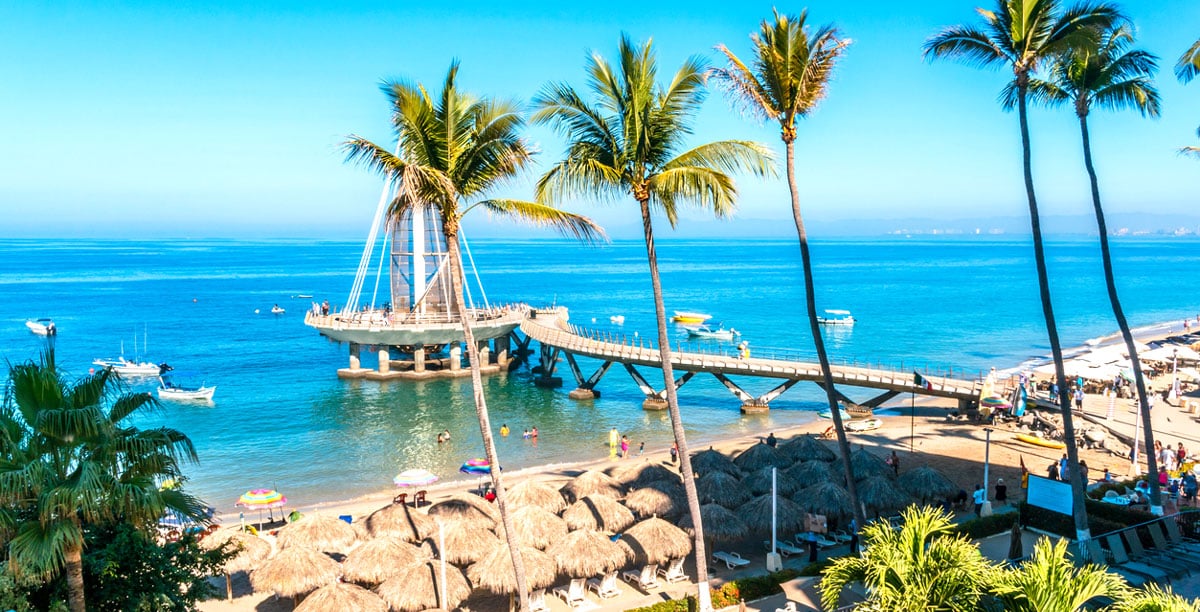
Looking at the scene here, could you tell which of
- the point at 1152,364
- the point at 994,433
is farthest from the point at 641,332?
the point at 994,433

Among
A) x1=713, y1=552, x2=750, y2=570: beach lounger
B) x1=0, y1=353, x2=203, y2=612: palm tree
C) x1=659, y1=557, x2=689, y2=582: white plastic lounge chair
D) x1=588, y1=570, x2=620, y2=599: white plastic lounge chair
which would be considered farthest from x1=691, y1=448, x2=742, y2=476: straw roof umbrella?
x1=0, y1=353, x2=203, y2=612: palm tree

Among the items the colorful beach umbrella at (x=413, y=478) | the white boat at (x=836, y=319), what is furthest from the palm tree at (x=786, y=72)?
the white boat at (x=836, y=319)

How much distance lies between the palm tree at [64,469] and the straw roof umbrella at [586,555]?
8.60 meters

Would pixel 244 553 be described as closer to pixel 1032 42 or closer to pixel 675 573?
pixel 675 573

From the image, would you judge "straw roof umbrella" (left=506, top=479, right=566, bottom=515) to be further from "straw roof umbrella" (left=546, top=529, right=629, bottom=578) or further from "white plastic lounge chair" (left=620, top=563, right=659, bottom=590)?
"white plastic lounge chair" (left=620, top=563, right=659, bottom=590)

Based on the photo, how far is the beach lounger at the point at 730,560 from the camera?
17.6 m

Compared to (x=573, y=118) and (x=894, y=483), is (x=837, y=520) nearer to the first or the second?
(x=894, y=483)

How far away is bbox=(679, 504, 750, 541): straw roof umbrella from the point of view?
56.6 ft

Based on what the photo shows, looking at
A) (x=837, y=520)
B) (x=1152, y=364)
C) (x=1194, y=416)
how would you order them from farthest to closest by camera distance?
(x=1152, y=364) → (x=1194, y=416) → (x=837, y=520)

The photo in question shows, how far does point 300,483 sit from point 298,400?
15490mm

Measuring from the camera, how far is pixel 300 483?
28500 millimetres

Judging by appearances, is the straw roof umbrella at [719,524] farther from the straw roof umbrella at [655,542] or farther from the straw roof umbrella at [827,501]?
the straw roof umbrella at [827,501]

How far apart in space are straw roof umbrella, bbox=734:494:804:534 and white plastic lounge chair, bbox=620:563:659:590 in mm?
2444

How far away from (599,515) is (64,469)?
1203cm
